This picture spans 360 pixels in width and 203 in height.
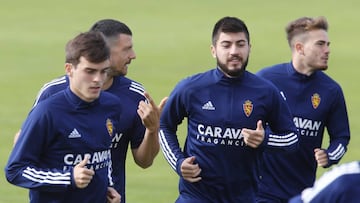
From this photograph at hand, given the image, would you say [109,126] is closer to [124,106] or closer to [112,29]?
[124,106]

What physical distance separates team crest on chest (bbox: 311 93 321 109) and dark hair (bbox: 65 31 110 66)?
2447 mm

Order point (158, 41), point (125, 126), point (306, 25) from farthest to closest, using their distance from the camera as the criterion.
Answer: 1. point (158, 41)
2. point (306, 25)
3. point (125, 126)

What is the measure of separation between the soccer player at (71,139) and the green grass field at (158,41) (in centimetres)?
544

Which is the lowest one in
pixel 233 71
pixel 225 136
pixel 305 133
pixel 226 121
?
pixel 305 133

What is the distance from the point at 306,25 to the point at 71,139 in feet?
9.79

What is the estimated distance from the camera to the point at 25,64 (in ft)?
68.1

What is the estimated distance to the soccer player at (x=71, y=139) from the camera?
7.86 m

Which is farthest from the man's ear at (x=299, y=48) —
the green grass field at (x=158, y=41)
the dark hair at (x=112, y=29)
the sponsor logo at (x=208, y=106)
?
the green grass field at (x=158, y=41)

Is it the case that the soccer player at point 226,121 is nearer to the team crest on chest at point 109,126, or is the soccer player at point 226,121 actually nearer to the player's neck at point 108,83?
the player's neck at point 108,83

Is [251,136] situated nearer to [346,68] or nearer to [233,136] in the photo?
[233,136]

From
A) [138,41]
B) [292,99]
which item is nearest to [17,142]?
Answer: [292,99]

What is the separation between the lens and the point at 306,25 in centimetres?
1020

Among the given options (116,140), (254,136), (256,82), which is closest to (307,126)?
(256,82)

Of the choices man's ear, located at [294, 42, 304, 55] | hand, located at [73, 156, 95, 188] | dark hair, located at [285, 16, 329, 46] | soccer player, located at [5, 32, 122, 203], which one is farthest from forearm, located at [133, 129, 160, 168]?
dark hair, located at [285, 16, 329, 46]
